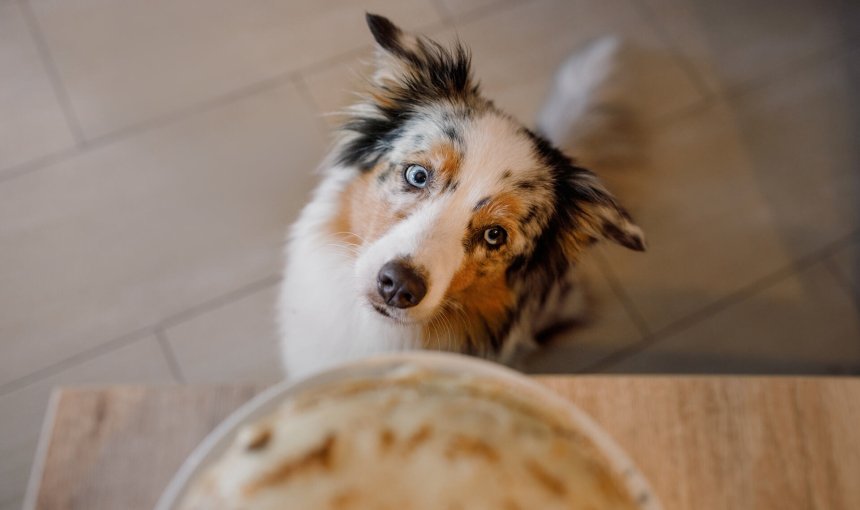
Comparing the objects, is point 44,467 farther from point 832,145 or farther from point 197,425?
point 832,145

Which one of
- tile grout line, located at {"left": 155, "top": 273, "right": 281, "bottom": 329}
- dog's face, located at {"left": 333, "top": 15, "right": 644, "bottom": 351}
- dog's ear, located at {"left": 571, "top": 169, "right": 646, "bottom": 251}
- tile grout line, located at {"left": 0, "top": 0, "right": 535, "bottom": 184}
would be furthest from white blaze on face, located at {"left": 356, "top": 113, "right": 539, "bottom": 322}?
tile grout line, located at {"left": 0, "top": 0, "right": 535, "bottom": 184}

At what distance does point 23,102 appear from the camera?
1729 mm

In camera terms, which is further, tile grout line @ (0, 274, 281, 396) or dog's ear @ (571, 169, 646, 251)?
tile grout line @ (0, 274, 281, 396)

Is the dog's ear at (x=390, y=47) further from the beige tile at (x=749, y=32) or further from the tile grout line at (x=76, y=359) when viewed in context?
the beige tile at (x=749, y=32)

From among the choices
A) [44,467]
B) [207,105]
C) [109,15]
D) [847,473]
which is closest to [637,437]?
Answer: [847,473]

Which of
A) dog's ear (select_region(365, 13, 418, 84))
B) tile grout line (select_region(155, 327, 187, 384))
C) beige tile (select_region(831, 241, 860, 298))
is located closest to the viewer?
dog's ear (select_region(365, 13, 418, 84))

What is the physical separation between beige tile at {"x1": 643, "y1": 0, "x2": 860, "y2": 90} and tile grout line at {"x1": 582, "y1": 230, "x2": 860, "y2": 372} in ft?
1.86

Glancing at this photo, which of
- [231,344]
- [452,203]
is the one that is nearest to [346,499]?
[452,203]

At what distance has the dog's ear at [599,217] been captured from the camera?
1096mm

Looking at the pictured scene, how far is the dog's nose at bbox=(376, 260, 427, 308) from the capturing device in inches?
39.3

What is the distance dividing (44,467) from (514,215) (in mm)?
768

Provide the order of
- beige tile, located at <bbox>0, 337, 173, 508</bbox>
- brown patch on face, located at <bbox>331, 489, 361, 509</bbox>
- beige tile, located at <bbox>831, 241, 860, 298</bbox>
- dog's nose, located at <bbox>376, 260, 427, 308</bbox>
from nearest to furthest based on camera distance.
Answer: brown patch on face, located at <bbox>331, 489, 361, 509</bbox> → dog's nose, located at <bbox>376, 260, 427, 308</bbox> → beige tile, located at <bbox>0, 337, 173, 508</bbox> → beige tile, located at <bbox>831, 241, 860, 298</bbox>

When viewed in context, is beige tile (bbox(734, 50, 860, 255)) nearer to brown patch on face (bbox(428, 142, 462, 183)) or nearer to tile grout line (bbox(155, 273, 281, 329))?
brown patch on face (bbox(428, 142, 462, 183))

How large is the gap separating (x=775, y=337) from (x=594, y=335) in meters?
0.51
